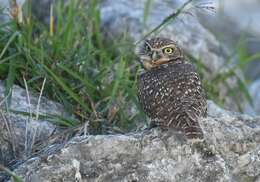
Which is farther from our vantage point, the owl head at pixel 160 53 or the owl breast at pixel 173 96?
the owl head at pixel 160 53

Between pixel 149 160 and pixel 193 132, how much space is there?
1.06ft

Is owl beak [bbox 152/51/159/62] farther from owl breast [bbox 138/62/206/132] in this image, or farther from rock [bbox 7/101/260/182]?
rock [bbox 7/101/260/182]

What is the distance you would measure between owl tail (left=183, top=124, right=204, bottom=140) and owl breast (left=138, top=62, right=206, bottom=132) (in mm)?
15

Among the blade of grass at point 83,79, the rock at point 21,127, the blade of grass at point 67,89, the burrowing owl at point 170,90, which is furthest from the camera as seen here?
the blade of grass at point 83,79

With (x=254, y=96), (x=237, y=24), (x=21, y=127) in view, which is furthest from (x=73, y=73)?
(x=237, y=24)

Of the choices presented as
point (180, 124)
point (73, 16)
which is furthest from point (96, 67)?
point (180, 124)

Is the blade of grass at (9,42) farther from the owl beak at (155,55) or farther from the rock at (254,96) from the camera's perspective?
the rock at (254,96)

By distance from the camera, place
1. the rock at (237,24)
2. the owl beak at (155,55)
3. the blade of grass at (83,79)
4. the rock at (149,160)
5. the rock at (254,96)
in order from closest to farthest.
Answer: the rock at (149,160)
the owl beak at (155,55)
the blade of grass at (83,79)
the rock at (254,96)
the rock at (237,24)

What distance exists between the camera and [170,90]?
5047 mm

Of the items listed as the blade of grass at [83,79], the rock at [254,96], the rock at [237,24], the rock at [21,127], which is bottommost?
the rock at [254,96]

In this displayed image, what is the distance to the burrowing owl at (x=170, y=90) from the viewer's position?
4.81 m

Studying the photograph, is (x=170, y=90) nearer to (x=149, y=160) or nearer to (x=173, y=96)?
(x=173, y=96)

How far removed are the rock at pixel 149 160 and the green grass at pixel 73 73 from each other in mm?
967

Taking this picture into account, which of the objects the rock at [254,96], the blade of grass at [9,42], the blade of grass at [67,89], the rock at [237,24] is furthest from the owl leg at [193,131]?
the rock at [237,24]
